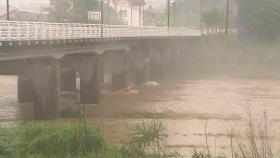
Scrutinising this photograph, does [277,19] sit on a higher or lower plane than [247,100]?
higher

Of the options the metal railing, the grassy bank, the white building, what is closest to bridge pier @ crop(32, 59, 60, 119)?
the metal railing

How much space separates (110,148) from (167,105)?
23.0 meters

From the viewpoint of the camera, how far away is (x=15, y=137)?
60.3 ft

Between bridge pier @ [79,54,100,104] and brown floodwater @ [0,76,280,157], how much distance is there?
3.54 feet

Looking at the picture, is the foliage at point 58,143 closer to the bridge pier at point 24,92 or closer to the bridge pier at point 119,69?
the bridge pier at point 24,92

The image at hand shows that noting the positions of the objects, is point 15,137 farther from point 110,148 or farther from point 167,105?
point 167,105

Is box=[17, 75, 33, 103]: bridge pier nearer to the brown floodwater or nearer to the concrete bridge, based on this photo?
the concrete bridge

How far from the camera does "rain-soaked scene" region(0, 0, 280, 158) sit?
59.8 ft

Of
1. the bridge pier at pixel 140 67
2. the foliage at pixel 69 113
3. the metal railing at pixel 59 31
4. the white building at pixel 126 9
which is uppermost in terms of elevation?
the white building at pixel 126 9

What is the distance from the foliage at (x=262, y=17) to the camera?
3132 inches

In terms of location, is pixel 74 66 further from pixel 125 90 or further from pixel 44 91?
pixel 44 91

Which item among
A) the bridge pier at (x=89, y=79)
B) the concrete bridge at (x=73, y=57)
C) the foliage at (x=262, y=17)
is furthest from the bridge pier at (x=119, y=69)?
the foliage at (x=262, y=17)

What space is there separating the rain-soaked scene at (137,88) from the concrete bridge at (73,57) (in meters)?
0.08

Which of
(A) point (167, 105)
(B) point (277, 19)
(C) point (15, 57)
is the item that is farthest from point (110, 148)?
(B) point (277, 19)
